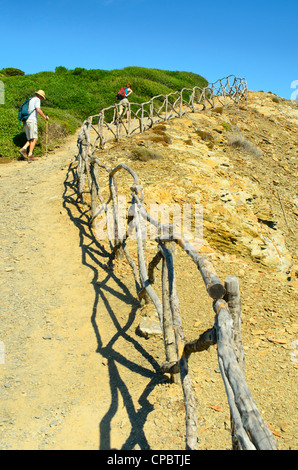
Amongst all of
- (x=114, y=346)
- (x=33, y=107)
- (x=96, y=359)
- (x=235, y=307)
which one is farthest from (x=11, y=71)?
(x=235, y=307)

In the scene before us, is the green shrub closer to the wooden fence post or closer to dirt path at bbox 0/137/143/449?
dirt path at bbox 0/137/143/449

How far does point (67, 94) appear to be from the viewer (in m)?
18.1

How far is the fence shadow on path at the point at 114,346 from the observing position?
2.78 meters

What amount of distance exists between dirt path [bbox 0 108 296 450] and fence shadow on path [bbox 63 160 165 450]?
0.4 inches

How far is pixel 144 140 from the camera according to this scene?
31.6ft

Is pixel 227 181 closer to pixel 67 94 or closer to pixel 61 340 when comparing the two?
pixel 61 340

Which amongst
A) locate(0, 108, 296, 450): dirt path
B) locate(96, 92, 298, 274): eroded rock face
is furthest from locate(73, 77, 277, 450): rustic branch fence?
locate(96, 92, 298, 274): eroded rock face

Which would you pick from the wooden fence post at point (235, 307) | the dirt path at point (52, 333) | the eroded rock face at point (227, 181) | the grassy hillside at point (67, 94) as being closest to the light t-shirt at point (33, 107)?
the grassy hillside at point (67, 94)

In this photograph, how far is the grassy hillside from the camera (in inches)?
472

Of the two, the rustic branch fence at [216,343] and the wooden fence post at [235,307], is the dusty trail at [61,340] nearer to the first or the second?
the rustic branch fence at [216,343]

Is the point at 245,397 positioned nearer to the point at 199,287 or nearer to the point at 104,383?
the point at 104,383

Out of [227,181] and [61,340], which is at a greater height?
[227,181]

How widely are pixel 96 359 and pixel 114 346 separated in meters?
0.28

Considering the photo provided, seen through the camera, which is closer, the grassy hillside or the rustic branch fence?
the rustic branch fence
